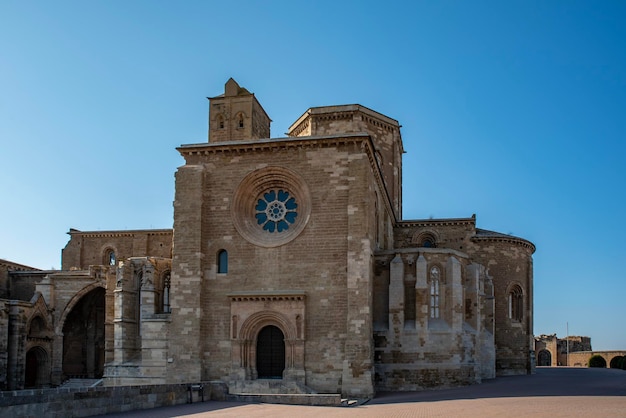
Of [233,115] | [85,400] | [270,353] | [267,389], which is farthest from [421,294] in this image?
[85,400]

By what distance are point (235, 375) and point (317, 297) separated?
4902 mm

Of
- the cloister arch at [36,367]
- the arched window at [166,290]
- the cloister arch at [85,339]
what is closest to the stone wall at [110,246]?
the cloister arch at [85,339]

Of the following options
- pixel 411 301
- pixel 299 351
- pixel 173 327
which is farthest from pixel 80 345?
pixel 411 301

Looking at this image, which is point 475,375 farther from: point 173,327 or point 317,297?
point 173,327

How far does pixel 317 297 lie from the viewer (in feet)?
89.1

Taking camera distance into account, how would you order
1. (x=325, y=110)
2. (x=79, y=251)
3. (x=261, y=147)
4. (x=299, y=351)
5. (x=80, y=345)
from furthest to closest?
(x=79, y=251) < (x=80, y=345) < (x=325, y=110) < (x=261, y=147) < (x=299, y=351)

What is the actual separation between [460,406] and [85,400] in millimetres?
11341

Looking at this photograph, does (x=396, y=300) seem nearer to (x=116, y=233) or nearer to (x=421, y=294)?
(x=421, y=294)

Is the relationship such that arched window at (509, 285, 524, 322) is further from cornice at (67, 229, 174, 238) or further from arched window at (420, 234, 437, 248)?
cornice at (67, 229, 174, 238)

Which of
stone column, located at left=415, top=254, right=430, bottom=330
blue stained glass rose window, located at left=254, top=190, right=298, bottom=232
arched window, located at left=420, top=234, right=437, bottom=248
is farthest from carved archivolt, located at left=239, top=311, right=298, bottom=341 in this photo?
arched window, located at left=420, top=234, right=437, bottom=248

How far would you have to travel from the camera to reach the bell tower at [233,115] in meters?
31.1

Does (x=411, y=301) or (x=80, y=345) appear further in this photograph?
(x=80, y=345)

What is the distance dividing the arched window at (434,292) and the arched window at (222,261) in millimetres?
9683

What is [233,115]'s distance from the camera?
31328 millimetres
